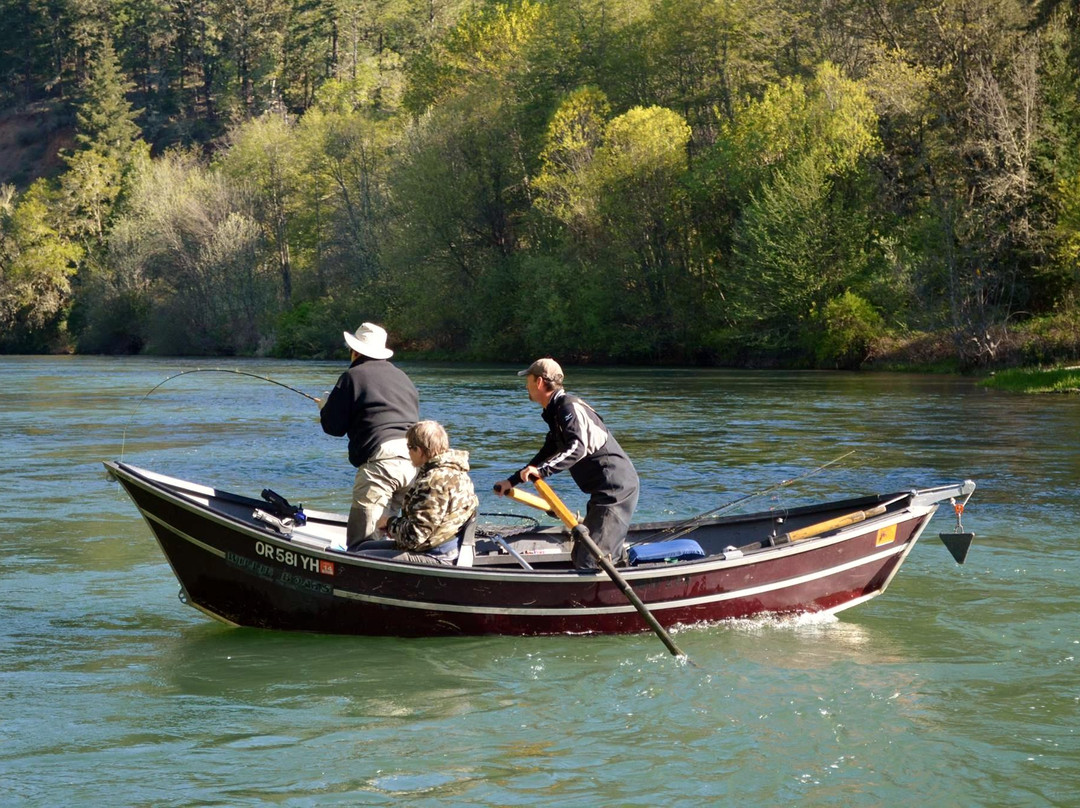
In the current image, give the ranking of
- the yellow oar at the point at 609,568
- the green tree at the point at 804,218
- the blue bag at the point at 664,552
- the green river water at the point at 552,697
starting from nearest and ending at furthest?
the green river water at the point at 552,697, the yellow oar at the point at 609,568, the blue bag at the point at 664,552, the green tree at the point at 804,218

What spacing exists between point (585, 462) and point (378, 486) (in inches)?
60.3

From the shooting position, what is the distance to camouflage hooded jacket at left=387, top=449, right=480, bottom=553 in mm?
8883

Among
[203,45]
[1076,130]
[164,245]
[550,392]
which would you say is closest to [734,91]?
[1076,130]

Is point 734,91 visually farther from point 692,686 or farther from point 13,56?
point 13,56

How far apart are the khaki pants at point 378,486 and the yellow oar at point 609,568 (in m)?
1.16

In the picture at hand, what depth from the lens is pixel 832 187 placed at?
4634 cm

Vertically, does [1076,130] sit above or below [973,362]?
above

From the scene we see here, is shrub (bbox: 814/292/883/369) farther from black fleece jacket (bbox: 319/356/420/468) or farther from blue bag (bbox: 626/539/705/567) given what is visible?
black fleece jacket (bbox: 319/356/420/468)

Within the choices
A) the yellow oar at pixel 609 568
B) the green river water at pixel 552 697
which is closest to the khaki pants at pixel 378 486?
the green river water at pixel 552 697

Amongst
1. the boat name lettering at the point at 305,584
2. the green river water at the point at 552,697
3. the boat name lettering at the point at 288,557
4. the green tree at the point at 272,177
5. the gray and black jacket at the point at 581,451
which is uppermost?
the green tree at the point at 272,177

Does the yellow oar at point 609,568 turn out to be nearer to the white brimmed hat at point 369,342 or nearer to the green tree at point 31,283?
the white brimmed hat at point 369,342

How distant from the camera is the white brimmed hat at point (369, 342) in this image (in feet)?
30.9

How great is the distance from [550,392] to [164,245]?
65782 mm

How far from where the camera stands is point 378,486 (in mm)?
9469
